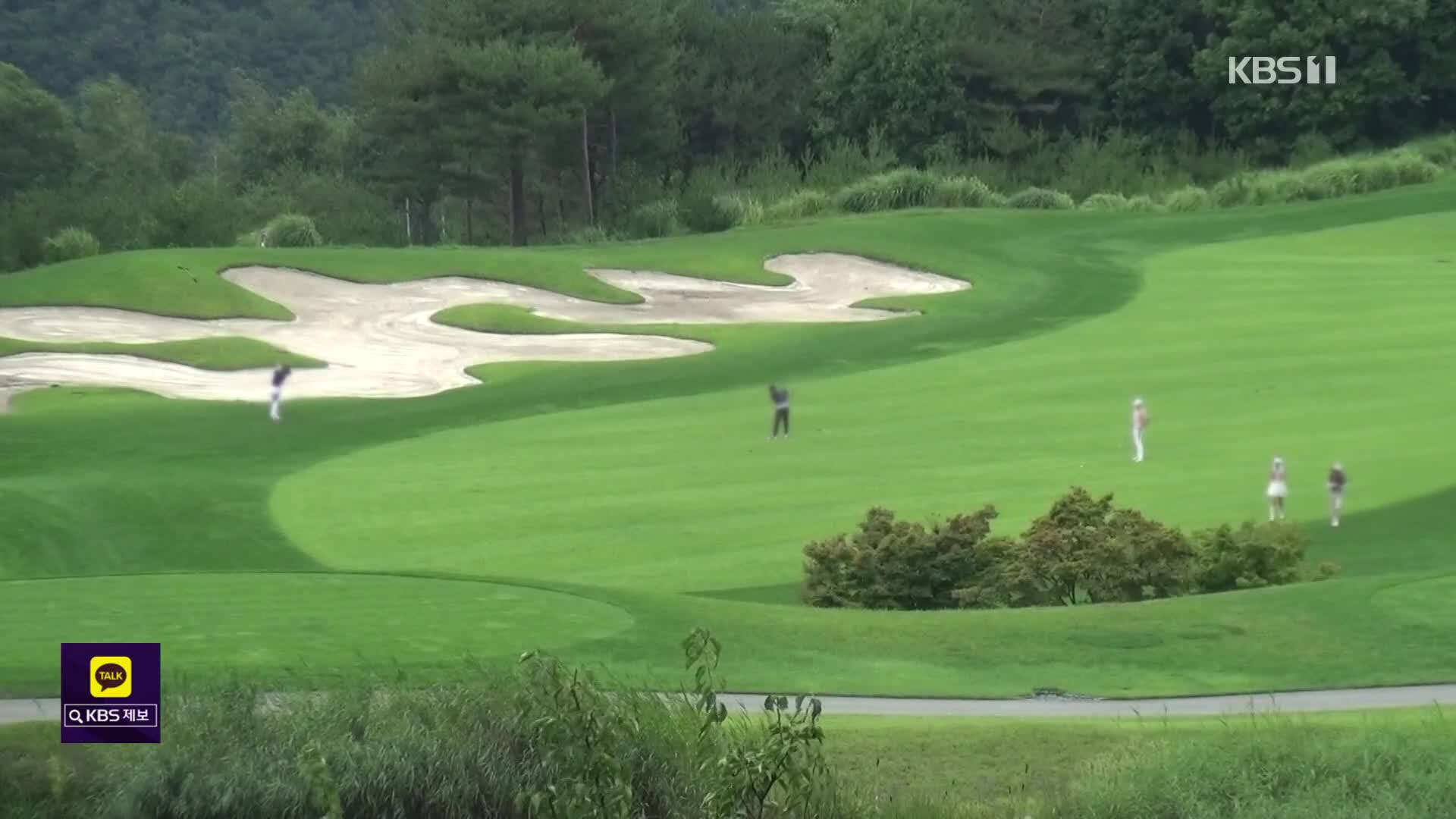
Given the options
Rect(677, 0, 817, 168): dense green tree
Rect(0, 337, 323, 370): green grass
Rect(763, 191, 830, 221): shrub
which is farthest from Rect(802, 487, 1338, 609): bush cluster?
Rect(677, 0, 817, 168): dense green tree

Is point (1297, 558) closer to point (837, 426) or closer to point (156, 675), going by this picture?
point (837, 426)

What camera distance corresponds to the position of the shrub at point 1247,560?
751 inches

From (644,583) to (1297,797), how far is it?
10797 millimetres

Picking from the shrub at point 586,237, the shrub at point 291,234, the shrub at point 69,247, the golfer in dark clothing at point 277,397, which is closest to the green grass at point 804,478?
the golfer in dark clothing at point 277,397

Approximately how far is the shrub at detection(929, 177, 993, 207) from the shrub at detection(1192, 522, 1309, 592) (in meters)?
32.6

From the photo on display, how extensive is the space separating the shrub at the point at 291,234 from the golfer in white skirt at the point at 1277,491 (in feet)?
94.9

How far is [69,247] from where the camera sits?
42.6 metres

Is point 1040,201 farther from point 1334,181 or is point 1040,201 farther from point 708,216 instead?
point 708,216

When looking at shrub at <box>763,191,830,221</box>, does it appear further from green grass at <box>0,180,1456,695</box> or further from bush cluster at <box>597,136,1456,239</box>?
green grass at <box>0,180,1456,695</box>

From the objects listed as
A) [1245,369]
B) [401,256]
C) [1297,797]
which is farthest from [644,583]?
[401,256]

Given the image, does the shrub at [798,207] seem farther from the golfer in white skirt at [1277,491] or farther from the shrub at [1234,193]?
the golfer in white skirt at [1277,491]

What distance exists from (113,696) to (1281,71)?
56.7m

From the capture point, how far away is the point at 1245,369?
30.4 meters

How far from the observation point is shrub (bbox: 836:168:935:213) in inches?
2023
